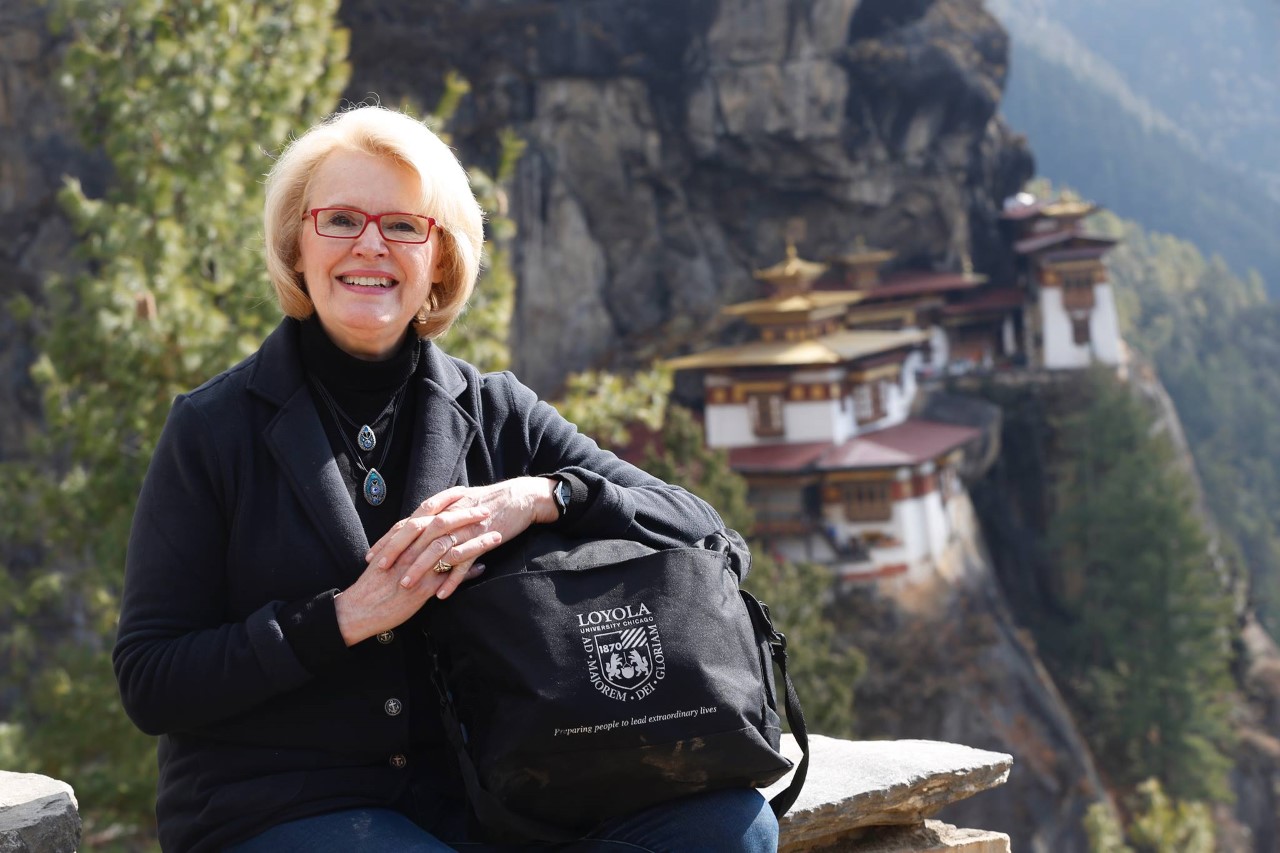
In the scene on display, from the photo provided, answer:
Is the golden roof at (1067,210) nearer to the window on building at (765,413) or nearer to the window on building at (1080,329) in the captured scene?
the window on building at (1080,329)

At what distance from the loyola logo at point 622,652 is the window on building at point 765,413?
22684 mm

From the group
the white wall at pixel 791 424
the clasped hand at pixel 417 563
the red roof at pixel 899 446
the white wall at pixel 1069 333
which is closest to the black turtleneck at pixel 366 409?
the clasped hand at pixel 417 563

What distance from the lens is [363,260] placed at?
2303 millimetres

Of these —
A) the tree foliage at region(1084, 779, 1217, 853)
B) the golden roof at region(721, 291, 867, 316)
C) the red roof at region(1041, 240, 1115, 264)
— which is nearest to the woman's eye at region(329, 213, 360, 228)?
the tree foliage at region(1084, 779, 1217, 853)

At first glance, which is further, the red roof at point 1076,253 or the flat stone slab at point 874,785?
the red roof at point 1076,253

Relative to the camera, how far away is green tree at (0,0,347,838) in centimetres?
755

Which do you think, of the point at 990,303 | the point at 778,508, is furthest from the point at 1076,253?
the point at 778,508

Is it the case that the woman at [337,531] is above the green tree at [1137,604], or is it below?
above

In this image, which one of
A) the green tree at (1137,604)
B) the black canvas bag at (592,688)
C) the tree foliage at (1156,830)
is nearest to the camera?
the black canvas bag at (592,688)

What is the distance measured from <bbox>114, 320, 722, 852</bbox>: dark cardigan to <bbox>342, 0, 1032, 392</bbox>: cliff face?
25460 mm

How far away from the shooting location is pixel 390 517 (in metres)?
2.28

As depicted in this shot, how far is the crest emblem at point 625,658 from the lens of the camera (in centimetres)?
206

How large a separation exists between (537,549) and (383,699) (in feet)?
1.15

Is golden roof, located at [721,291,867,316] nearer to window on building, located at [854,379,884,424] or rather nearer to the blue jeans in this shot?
window on building, located at [854,379,884,424]
